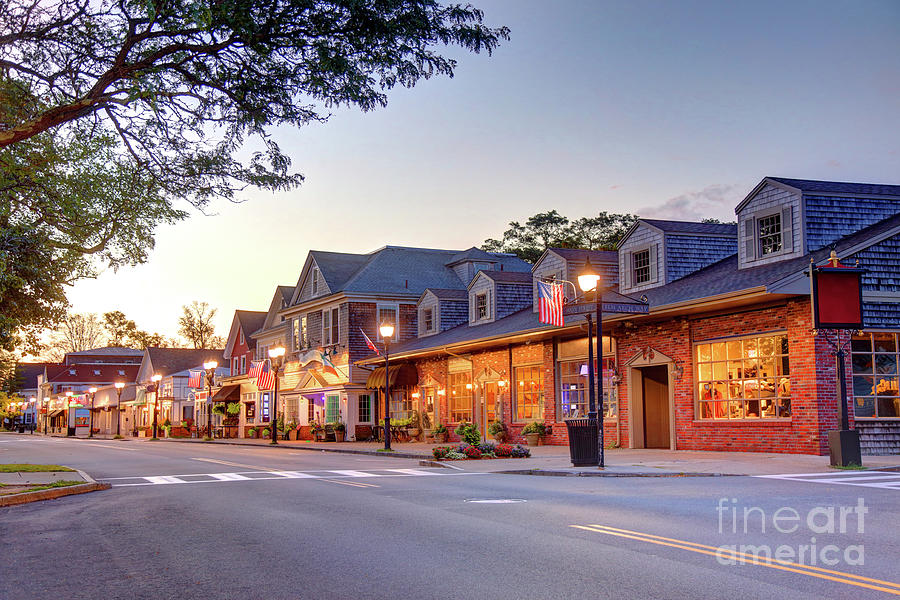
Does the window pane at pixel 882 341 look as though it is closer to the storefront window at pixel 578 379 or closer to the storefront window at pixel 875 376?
the storefront window at pixel 875 376

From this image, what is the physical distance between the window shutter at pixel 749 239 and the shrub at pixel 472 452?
9.56 m

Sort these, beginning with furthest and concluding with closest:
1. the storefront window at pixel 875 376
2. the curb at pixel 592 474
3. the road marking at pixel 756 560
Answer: the storefront window at pixel 875 376 → the curb at pixel 592 474 → the road marking at pixel 756 560

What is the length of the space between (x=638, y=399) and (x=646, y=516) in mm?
17169

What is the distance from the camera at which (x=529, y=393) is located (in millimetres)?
33438

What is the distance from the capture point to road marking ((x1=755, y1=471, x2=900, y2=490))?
14913 mm

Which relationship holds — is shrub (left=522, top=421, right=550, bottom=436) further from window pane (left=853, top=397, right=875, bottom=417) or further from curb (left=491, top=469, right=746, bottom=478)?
window pane (left=853, top=397, right=875, bottom=417)

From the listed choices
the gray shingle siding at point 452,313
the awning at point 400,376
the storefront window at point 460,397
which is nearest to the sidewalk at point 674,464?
the storefront window at point 460,397

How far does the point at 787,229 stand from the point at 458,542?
18.1 meters

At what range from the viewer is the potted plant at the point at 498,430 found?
34.3 meters

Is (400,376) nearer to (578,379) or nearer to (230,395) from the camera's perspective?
(578,379)

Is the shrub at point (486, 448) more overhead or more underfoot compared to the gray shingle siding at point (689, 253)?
more underfoot

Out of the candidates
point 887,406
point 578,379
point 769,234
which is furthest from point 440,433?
point 887,406

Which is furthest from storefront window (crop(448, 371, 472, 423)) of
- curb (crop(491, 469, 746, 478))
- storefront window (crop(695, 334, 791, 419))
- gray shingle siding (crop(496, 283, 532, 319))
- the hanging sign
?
the hanging sign

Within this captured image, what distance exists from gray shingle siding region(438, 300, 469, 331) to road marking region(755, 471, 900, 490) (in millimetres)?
29163
